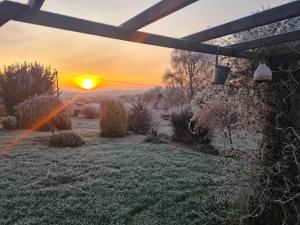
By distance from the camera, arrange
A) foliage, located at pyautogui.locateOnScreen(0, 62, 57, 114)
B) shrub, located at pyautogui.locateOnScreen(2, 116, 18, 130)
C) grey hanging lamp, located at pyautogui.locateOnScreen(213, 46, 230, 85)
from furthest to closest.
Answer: foliage, located at pyautogui.locateOnScreen(0, 62, 57, 114) < shrub, located at pyautogui.locateOnScreen(2, 116, 18, 130) < grey hanging lamp, located at pyautogui.locateOnScreen(213, 46, 230, 85)

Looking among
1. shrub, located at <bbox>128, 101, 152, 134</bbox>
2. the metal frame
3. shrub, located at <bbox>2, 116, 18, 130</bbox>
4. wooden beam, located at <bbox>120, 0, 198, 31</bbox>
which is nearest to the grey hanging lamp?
the metal frame

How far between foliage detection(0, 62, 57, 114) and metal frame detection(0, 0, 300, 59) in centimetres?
1389

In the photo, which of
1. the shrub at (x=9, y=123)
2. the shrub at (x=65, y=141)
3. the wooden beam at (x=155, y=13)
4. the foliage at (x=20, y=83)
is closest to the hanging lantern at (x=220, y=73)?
the wooden beam at (x=155, y=13)

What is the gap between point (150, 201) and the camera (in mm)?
4754

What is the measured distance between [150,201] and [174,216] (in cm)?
61

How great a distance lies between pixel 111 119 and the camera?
11195mm

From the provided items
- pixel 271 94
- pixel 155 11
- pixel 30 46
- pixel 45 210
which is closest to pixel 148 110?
pixel 30 46

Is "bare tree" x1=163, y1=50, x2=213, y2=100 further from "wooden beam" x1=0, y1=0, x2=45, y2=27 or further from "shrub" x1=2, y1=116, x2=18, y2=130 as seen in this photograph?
"wooden beam" x1=0, y1=0, x2=45, y2=27

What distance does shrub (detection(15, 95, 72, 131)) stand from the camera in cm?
1159

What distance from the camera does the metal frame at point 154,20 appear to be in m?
1.96

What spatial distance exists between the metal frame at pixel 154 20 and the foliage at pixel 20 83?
13887 mm

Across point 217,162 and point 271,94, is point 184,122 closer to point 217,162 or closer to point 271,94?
point 217,162

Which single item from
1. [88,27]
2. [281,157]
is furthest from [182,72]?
[88,27]

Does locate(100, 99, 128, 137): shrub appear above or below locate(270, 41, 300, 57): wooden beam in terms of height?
below
